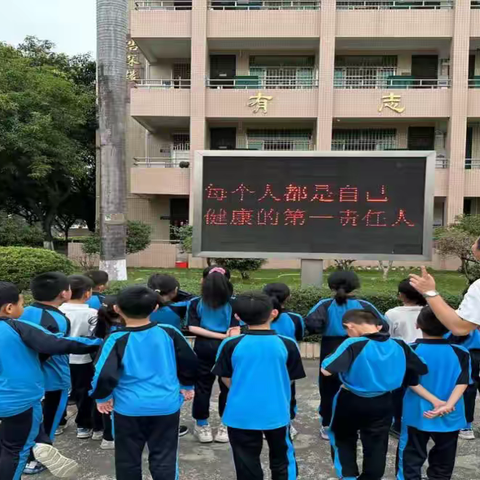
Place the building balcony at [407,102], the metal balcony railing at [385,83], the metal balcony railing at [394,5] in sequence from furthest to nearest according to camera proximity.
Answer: the metal balcony railing at [394,5] < the metal balcony railing at [385,83] < the building balcony at [407,102]

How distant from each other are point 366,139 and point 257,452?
16.1 meters

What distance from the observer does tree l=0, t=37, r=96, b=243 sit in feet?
46.3

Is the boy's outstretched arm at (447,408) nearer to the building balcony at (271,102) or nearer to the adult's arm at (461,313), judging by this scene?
the adult's arm at (461,313)

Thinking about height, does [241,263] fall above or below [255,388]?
below

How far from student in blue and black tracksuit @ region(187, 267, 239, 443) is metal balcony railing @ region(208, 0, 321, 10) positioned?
1555cm

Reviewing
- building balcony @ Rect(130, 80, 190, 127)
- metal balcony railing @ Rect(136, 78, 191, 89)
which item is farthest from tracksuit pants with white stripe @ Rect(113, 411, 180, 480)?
metal balcony railing @ Rect(136, 78, 191, 89)

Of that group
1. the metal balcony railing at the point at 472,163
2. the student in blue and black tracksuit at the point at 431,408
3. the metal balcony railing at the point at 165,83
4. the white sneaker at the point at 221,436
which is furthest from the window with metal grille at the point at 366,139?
the student in blue and black tracksuit at the point at 431,408

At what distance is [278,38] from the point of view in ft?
51.7

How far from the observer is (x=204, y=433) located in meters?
3.27

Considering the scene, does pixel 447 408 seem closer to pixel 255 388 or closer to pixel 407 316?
pixel 407 316

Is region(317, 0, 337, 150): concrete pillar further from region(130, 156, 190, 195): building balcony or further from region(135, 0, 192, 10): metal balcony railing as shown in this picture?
region(135, 0, 192, 10): metal balcony railing

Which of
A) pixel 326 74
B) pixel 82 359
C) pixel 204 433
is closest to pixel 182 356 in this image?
pixel 204 433

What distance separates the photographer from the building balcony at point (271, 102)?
15.5 m

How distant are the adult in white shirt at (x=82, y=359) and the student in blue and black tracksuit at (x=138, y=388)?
1.09 meters
